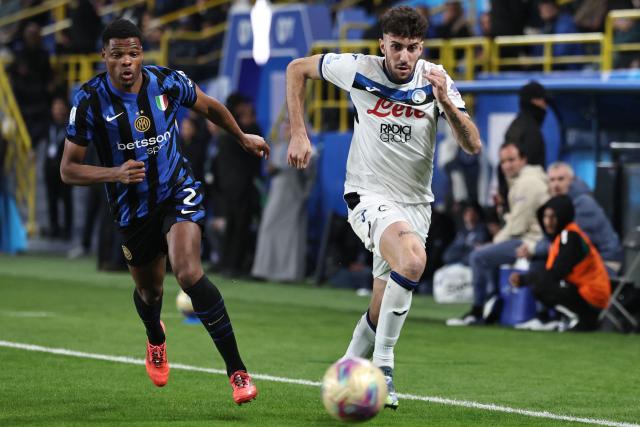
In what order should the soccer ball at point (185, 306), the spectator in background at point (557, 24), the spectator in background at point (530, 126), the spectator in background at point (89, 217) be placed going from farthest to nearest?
the spectator in background at point (89, 217) → the spectator in background at point (557, 24) → the spectator in background at point (530, 126) → the soccer ball at point (185, 306)


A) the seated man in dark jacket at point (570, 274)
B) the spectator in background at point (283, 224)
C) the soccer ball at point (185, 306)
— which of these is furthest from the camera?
the spectator in background at point (283, 224)

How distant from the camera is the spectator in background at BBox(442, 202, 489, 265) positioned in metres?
16.3

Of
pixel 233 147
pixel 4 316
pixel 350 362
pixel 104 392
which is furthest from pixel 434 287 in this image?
pixel 350 362

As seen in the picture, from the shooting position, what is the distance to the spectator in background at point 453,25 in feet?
64.4

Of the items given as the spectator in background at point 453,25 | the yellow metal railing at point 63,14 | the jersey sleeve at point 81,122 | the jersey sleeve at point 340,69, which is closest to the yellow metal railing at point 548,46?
the spectator in background at point 453,25

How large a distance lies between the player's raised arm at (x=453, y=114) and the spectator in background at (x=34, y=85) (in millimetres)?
18280

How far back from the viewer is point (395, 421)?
771cm

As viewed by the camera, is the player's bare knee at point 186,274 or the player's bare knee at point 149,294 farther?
the player's bare knee at point 149,294

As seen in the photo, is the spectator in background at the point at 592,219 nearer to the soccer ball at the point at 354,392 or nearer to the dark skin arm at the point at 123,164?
the dark skin arm at the point at 123,164

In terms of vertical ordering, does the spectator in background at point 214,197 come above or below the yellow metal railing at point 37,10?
below

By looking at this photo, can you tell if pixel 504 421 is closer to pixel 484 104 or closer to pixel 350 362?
pixel 350 362

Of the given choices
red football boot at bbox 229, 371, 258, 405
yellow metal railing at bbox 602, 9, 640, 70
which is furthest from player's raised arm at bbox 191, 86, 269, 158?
yellow metal railing at bbox 602, 9, 640, 70

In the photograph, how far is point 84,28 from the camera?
2588 cm

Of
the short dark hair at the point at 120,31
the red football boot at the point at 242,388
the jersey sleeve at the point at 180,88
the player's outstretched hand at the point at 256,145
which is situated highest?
the short dark hair at the point at 120,31
